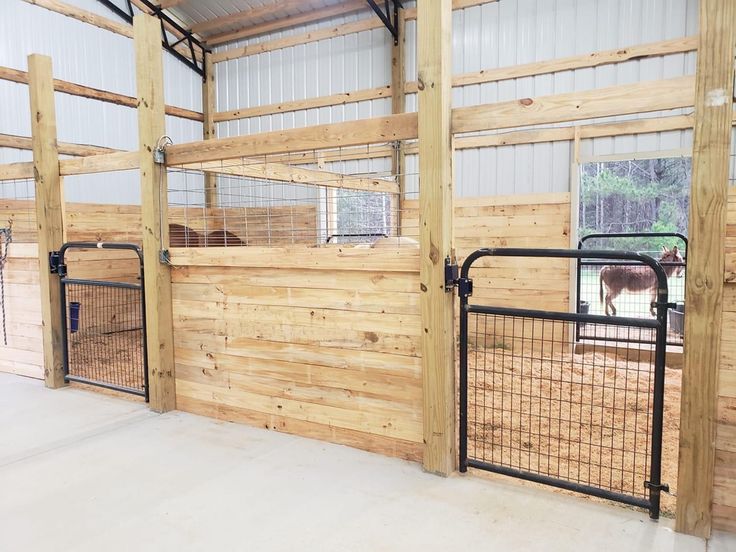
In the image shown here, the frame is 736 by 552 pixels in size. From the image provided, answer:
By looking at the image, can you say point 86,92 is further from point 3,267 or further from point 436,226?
point 436,226

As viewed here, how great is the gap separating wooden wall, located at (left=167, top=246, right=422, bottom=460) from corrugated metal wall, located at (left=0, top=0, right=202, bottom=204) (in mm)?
5021

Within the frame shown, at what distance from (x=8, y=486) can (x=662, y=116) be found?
238 inches

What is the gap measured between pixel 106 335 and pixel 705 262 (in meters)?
5.37

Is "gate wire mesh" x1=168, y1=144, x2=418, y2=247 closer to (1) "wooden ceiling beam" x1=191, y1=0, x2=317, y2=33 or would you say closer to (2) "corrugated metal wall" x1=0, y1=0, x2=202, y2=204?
(2) "corrugated metal wall" x1=0, y1=0, x2=202, y2=204

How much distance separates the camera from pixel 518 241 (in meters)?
5.79

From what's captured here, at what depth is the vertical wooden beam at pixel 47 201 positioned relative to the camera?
3543 mm

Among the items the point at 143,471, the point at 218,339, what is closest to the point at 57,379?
the point at 218,339

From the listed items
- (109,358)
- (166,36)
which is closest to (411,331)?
(109,358)

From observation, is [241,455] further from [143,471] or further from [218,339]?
[218,339]

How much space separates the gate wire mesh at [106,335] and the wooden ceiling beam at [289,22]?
15.1 ft

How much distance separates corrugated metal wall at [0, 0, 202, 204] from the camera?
6602mm

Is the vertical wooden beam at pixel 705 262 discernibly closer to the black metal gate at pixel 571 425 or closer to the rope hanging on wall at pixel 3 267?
the black metal gate at pixel 571 425

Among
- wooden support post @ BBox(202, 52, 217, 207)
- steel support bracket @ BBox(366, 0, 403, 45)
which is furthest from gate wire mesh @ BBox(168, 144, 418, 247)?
steel support bracket @ BBox(366, 0, 403, 45)

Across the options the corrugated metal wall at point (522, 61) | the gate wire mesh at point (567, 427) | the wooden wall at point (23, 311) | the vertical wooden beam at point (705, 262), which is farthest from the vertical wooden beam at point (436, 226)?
the corrugated metal wall at point (522, 61)
